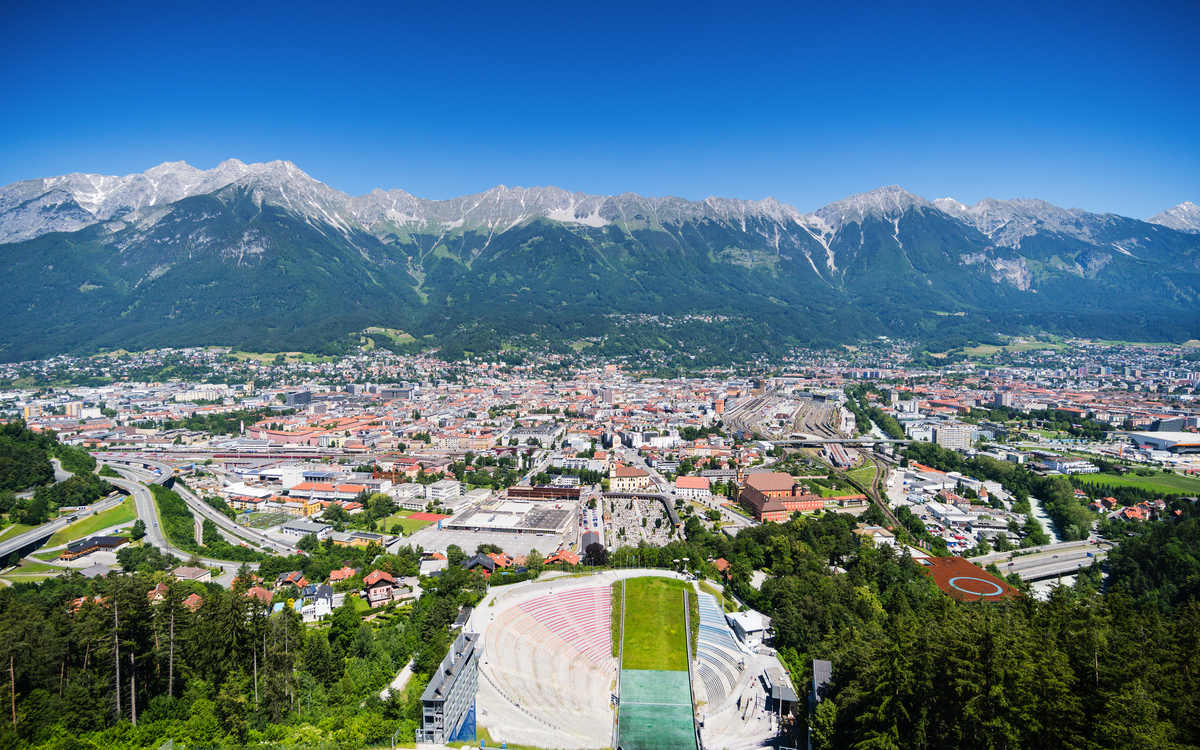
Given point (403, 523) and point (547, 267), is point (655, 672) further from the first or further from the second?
point (547, 267)

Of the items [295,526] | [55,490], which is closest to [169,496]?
[55,490]

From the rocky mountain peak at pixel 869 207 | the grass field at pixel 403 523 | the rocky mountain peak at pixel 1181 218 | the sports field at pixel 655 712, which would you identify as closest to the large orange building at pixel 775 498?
the sports field at pixel 655 712

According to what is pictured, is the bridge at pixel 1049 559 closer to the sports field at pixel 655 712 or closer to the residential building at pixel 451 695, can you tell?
the sports field at pixel 655 712

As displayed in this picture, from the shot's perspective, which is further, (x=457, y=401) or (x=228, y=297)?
(x=228, y=297)

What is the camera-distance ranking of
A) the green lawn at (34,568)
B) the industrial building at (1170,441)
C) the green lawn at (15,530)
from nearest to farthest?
1. the green lawn at (34,568)
2. the green lawn at (15,530)
3. the industrial building at (1170,441)

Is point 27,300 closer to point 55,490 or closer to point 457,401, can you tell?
point 457,401

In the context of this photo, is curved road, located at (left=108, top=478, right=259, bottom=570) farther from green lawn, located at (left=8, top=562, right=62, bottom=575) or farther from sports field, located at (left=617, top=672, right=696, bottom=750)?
sports field, located at (left=617, top=672, right=696, bottom=750)

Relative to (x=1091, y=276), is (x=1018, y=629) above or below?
below
